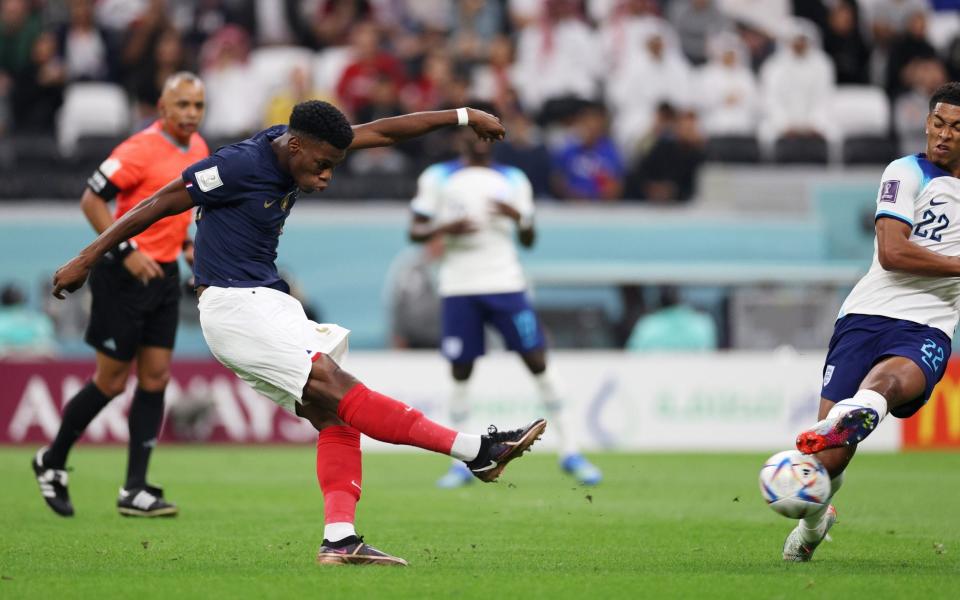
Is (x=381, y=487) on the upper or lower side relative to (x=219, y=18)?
lower

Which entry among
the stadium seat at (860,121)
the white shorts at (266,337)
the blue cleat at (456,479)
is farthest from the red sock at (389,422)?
the stadium seat at (860,121)

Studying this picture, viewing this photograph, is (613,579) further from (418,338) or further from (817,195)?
(817,195)

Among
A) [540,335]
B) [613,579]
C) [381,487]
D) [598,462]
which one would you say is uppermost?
[613,579]

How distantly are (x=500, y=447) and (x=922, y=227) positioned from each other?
8.05 feet

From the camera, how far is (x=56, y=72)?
19.7 meters

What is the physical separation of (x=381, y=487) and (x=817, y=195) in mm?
9619

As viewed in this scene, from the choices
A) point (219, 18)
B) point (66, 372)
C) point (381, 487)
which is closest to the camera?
point (381, 487)

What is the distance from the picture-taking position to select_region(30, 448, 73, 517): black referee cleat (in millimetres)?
9703

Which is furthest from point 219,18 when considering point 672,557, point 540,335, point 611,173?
point 672,557

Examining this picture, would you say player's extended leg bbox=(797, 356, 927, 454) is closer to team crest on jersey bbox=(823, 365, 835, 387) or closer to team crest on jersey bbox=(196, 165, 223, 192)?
team crest on jersey bbox=(823, 365, 835, 387)

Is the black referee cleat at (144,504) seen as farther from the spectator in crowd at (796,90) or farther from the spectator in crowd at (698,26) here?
the spectator in crowd at (698,26)

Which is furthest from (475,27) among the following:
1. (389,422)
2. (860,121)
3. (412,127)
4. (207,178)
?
(389,422)

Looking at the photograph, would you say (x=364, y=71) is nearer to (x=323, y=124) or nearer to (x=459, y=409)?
(x=459, y=409)

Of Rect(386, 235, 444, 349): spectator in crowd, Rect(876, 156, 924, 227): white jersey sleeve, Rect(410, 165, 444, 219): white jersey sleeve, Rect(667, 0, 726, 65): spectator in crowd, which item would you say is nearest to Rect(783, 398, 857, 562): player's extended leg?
Rect(876, 156, 924, 227): white jersey sleeve
